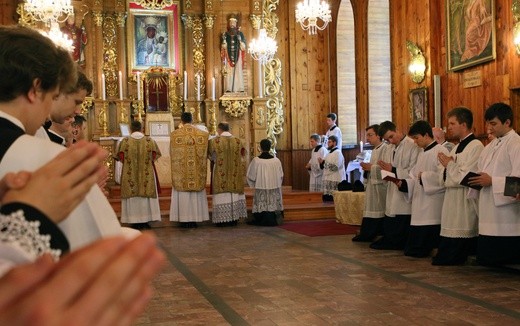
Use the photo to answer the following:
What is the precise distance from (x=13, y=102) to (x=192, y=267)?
6439mm

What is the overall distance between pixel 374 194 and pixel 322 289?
372 centimetres

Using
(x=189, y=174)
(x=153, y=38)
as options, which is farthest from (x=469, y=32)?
(x=153, y=38)

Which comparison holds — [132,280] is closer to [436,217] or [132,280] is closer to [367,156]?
[436,217]

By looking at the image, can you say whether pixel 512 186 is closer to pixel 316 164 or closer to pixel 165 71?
pixel 316 164

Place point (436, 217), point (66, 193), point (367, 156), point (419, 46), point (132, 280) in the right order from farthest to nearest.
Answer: point (367, 156), point (419, 46), point (436, 217), point (66, 193), point (132, 280)

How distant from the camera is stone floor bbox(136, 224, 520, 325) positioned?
5.19 m

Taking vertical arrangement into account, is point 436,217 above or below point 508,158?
below

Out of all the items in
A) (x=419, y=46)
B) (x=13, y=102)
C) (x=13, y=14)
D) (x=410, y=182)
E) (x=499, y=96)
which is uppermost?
(x=13, y=14)

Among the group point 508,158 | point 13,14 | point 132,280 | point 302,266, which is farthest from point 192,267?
point 13,14

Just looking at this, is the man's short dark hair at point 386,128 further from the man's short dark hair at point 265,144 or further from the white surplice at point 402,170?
the man's short dark hair at point 265,144

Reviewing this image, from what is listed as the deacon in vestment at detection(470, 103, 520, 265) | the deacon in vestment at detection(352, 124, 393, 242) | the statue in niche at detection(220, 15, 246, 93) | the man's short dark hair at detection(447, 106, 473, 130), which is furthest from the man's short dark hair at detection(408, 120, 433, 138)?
the statue in niche at detection(220, 15, 246, 93)

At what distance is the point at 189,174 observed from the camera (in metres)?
12.7

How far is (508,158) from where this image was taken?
6918 mm

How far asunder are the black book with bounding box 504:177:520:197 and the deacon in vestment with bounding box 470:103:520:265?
150mm
